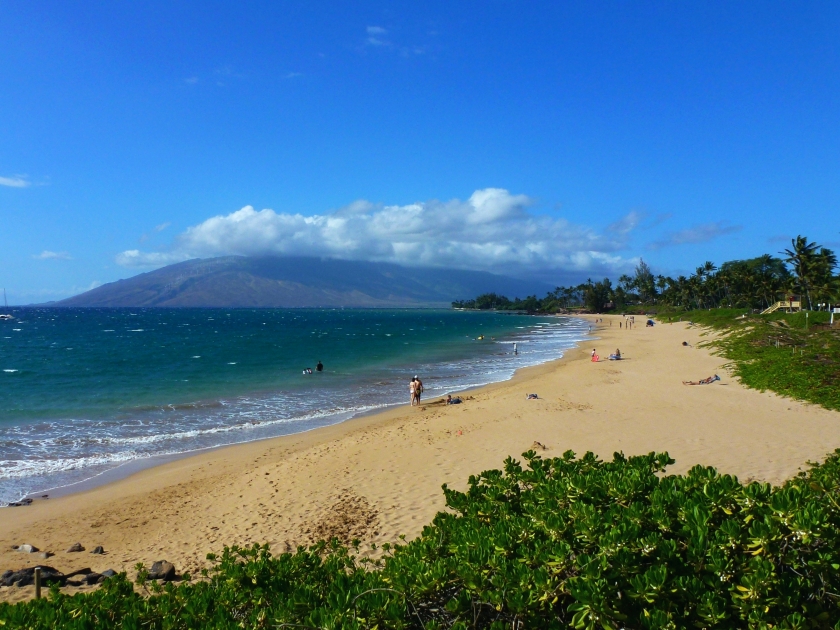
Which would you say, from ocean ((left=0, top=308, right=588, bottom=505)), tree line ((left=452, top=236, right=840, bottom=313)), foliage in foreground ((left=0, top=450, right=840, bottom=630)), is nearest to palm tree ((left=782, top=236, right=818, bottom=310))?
tree line ((left=452, top=236, right=840, bottom=313))

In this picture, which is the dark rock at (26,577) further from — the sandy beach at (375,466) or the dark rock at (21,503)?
the dark rock at (21,503)

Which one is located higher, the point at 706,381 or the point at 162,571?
the point at 162,571

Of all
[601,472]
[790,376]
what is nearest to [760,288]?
[790,376]

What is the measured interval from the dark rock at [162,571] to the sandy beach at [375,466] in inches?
17.4

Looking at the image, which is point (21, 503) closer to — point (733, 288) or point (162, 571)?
point (162, 571)

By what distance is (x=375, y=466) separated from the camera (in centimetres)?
1290

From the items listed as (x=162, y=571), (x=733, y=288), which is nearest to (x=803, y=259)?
(x=733, y=288)

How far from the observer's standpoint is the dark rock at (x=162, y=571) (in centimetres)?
732

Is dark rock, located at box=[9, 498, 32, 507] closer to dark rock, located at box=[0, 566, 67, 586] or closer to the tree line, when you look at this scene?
dark rock, located at box=[0, 566, 67, 586]

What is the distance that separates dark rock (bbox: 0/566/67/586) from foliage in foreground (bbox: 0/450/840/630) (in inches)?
188

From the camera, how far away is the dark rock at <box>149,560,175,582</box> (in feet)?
24.0

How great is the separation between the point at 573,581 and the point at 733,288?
103749mm

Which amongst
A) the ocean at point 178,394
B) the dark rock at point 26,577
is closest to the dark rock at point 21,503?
the ocean at point 178,394

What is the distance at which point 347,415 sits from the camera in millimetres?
21500
